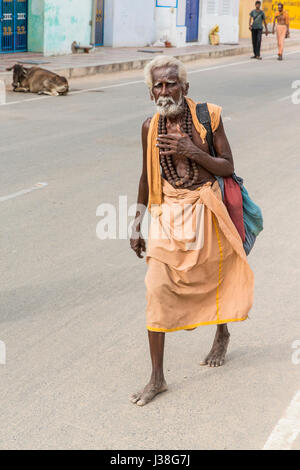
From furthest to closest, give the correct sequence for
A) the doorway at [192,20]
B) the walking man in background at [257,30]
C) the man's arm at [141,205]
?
the doorway at [192,20] < the walking man in background at [257,30] < the man's arm at [141,205]

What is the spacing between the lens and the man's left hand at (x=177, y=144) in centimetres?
420

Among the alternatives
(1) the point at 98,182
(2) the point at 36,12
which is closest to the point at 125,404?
(1) the point at 98,182

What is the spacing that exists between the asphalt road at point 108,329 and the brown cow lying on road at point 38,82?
18.3 feet

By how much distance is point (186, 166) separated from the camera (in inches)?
174

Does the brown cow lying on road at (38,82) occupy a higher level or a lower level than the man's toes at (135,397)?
higher

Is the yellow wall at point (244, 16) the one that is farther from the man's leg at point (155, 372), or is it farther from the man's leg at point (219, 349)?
the man's leg at point (155, 372)

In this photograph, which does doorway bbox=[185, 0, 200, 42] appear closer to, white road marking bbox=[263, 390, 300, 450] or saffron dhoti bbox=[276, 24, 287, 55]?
saffron dhoti bbox=[276, 24, 287, 55]

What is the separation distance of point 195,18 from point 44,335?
2954cm

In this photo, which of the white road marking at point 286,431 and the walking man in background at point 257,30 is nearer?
the white road marking at point 286,431

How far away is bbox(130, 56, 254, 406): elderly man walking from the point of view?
4.28 metres

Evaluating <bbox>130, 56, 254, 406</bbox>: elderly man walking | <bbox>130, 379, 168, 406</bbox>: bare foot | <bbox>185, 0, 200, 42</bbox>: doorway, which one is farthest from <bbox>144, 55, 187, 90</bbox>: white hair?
<bbox>185, 0, 200, 42</bbox>: doorway

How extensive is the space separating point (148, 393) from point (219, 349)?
67 centimetres

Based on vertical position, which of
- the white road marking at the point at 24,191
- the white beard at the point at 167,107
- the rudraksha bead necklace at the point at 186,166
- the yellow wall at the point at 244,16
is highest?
the yellow wall at the point at 244,16

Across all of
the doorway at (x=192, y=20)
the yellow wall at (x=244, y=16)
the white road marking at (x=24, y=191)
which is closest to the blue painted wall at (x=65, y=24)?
the doorway at (x=192, y=20)
